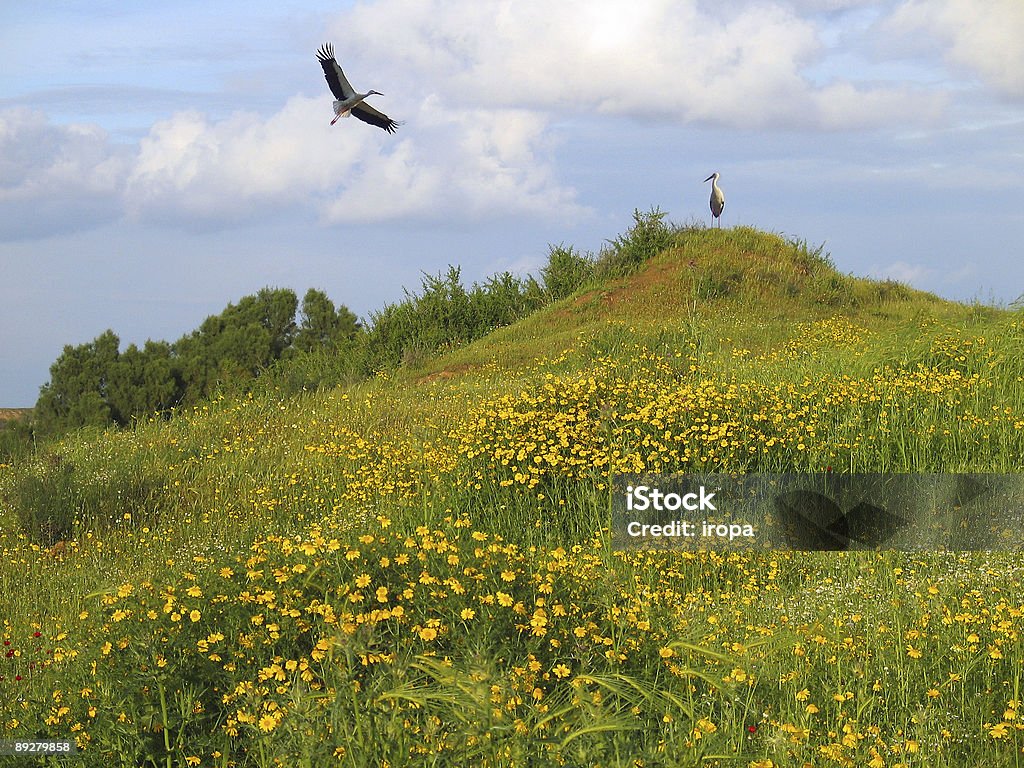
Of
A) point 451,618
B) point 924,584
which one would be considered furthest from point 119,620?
point 924,584

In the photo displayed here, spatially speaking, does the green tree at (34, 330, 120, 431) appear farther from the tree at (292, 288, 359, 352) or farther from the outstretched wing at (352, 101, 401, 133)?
the outstretched wing at (352, 101, 401, 133)

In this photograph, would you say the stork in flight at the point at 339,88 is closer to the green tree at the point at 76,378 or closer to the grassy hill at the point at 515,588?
the grassy hill at the point at 515,588

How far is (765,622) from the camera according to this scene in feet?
15.1

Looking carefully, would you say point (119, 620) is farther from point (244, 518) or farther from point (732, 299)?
point (732, 299)

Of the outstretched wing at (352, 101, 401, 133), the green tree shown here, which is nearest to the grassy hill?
the outstretched wing at (352, 101, 401, 133)

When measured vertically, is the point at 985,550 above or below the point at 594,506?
below

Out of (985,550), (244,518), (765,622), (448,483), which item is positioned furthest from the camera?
(244,518)

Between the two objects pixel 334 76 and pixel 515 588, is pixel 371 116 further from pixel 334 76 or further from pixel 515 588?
pixel 515 588

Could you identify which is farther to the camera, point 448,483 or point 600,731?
point 448,483

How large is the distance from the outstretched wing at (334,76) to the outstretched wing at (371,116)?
17cm

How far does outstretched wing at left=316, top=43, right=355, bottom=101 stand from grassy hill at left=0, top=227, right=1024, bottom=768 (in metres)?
3.22

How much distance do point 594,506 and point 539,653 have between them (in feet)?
9.26

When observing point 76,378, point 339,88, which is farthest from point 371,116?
point 76,378

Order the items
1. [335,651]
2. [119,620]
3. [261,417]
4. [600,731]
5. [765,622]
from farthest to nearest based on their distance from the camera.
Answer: [261,417], [765,622], [119,620], [335,651], [600,731]
